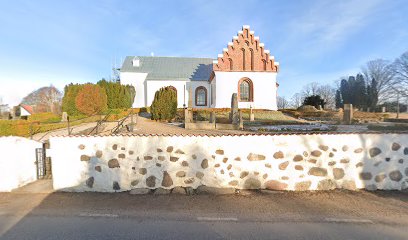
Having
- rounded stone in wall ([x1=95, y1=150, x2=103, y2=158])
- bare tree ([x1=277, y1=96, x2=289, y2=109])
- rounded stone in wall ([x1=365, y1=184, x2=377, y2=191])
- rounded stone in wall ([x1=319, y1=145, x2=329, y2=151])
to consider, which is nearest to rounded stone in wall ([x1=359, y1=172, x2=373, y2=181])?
rounded stone in wall ([x1=365, y1=184, x2=377, y2=191])

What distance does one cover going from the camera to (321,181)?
217 inches

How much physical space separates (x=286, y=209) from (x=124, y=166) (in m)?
3.79

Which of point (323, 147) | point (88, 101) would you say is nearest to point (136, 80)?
point (88, 101)

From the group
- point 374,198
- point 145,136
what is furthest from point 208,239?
point 374,198

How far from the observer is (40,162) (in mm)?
6406

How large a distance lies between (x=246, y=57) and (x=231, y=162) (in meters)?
24.2

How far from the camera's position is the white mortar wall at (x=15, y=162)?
18.9 ft

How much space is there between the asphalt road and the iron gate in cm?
104

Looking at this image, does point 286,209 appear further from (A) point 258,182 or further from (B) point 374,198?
(B) point 374,198

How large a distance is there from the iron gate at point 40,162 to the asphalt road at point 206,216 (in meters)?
1.04

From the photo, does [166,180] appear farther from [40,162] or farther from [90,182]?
[40,162]

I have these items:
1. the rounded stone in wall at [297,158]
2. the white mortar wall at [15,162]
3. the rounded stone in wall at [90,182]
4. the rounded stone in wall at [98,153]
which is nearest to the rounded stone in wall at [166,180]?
the rounded stone in wall at [98,153]

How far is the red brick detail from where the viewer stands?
27266 mm

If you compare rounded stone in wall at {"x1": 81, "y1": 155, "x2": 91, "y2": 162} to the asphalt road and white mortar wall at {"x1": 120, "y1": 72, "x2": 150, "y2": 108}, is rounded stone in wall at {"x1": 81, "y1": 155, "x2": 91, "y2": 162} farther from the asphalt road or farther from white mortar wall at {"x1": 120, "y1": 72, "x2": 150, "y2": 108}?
white mortar wall at {"x1": 120, "y1": 72, "x2": 150, "y2": 108}
